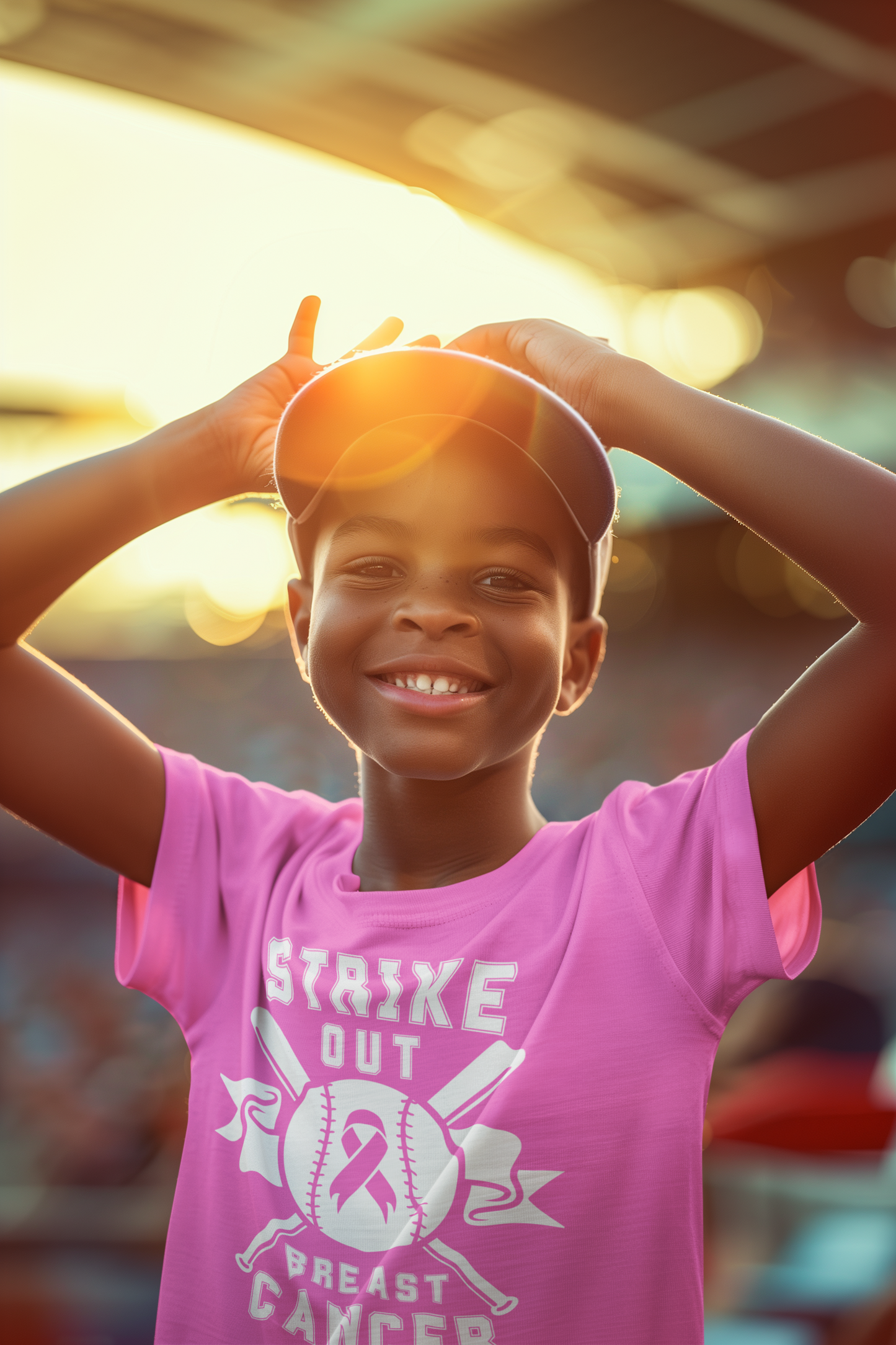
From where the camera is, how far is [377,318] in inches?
54.6

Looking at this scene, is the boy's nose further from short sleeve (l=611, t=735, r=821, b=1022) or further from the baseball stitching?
the baseball stitching

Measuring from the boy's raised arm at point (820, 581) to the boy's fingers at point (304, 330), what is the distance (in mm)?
439

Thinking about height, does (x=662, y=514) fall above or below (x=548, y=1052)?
above

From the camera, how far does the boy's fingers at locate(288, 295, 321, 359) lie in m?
1.27

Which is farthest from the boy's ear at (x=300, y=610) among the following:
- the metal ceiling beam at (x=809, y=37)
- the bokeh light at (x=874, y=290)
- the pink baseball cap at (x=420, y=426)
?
the bokeh light at (x=874, y=290)

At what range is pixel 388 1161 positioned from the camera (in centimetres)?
103

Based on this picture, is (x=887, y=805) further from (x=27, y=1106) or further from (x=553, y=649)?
(x=553, y=649)

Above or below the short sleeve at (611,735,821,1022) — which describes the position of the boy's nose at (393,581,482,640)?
above

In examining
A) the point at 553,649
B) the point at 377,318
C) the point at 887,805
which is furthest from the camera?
the point at 887,805

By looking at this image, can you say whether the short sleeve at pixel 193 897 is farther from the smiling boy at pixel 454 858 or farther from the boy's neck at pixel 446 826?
the boy's neck at pixel 446 826

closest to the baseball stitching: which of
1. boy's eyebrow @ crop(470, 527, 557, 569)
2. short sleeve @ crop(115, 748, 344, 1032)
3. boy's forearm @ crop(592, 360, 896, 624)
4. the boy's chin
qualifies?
short sleeve @ crop(115, 748, 344, 1032)

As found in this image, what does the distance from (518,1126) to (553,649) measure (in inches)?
17.9

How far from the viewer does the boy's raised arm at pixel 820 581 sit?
975mm

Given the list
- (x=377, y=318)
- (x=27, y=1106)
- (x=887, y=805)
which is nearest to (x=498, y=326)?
(x=377, y=318)
